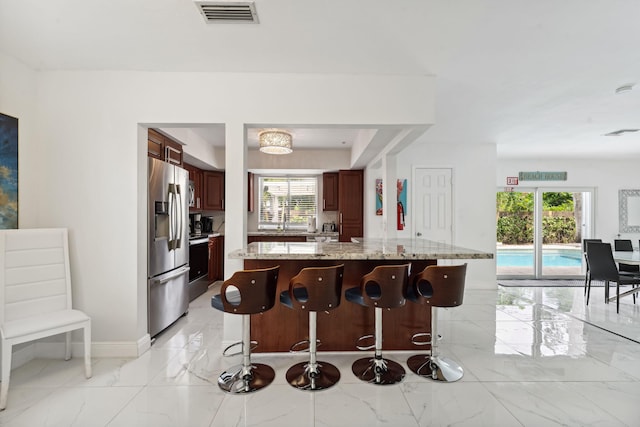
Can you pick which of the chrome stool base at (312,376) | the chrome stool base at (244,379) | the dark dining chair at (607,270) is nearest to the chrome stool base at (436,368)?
the chrome stool base at (312,376)

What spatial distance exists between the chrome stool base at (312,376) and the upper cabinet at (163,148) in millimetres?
2680

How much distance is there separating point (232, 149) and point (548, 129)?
15.0 ft

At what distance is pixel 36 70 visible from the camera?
2.73 meters

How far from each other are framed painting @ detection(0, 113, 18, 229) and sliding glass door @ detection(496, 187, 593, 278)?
7630mm

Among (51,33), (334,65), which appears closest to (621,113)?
(334,65)

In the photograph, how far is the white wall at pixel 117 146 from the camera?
273 centimetres

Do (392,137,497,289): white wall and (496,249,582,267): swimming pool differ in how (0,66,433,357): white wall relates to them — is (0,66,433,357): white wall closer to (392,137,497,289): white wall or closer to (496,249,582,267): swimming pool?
(392,137,497,289): white wall

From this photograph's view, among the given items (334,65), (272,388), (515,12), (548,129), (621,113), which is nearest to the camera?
(515,12)

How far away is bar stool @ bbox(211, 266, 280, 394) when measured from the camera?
2.07 metres

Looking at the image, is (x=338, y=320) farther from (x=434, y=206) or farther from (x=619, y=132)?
(x=619, y=132)

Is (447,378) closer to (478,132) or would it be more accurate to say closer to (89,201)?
(89,201)

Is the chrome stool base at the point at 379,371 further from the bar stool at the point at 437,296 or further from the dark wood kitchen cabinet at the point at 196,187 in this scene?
the dark wood kitchen cabinet at the point at 196,187

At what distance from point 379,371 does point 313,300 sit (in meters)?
0.84

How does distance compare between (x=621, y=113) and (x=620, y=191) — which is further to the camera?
(x=620, y=191)
